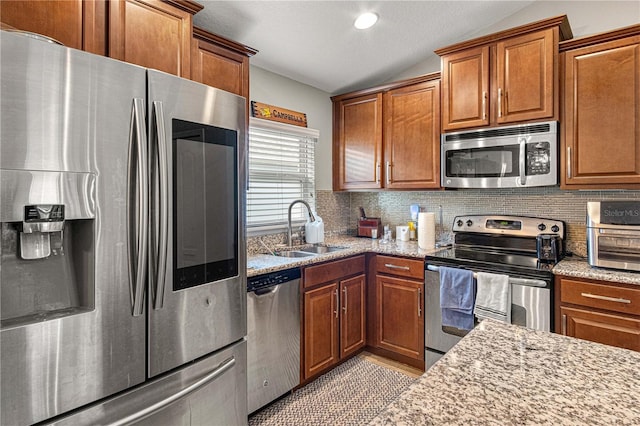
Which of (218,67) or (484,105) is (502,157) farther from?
(218,67)

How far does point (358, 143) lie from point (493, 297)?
1.89 metres

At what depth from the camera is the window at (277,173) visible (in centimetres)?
293

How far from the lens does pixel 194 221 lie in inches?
60.2

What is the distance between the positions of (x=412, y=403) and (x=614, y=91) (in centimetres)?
254

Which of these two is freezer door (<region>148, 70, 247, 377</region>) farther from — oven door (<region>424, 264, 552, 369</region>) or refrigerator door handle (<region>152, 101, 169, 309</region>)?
oven door (<region>424, 264, 552, 369</region>)

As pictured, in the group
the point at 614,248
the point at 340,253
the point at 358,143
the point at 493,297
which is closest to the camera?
the point at 614,248

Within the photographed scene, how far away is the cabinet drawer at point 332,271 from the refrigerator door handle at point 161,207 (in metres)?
1.19

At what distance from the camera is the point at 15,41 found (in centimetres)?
103

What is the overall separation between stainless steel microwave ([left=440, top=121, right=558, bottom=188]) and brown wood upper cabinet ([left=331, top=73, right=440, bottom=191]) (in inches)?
6.4

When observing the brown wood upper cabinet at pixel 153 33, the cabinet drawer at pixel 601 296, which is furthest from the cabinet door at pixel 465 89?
the brown wood upper cabinet at pixel 153 33

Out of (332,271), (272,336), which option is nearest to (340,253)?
(332,271)

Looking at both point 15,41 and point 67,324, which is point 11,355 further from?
point 15,41

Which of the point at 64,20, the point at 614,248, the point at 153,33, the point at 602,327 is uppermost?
the point at 153,33

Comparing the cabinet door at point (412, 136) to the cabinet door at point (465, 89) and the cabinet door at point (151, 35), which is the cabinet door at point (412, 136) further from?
the cabinet door at point (151, 35)
